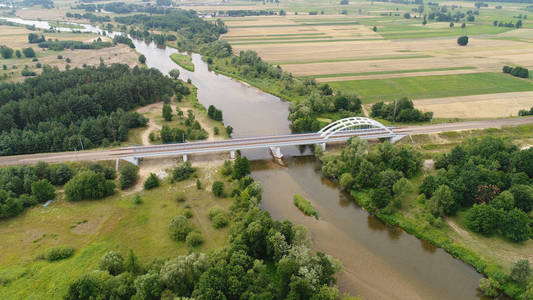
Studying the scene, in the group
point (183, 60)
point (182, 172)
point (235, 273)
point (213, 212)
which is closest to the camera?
point (235, 273)

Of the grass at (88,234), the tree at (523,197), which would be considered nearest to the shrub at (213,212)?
the grass at (88,234)

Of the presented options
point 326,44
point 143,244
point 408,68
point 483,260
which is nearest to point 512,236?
point 483,260

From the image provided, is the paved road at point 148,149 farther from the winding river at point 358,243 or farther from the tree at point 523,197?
the tree at point 523,197

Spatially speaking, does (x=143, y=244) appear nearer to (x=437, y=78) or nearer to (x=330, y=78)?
(x=330, y=78)

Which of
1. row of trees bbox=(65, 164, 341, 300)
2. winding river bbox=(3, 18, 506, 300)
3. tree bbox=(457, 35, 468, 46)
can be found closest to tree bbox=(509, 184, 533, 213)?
winding river bbox=(3, 18, 506, 300)

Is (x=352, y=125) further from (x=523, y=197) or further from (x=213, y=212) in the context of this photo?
(x=213, y=212)

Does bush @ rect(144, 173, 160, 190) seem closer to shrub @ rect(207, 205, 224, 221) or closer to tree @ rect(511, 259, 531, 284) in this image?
shrub @ rect(207, 205, 224, 221)

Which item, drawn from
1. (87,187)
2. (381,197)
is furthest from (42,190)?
(381,197)
